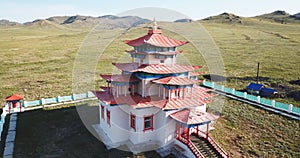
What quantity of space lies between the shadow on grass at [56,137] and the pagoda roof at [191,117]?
3.09 m

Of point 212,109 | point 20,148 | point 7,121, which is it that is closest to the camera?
point 20,148

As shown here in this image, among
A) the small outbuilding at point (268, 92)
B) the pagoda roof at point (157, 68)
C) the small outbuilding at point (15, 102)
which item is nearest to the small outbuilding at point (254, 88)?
the small outbuilding at point (268, 92)

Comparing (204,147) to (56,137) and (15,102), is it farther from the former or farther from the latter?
(15,102)

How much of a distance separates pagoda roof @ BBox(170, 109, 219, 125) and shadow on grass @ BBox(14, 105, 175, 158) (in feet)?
10.1

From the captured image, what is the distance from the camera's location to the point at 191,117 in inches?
653

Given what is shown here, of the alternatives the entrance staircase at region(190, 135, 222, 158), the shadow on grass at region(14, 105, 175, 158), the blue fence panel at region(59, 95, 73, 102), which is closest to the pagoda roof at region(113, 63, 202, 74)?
the entrance staircase at region(190, 135, 222, 158)

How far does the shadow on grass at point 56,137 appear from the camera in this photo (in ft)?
57.7

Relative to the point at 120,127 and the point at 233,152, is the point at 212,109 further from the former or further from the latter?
the point at 120,127

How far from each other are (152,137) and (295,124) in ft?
39.3

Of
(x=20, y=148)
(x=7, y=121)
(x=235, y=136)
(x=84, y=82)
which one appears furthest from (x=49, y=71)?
(x=235, y=136)

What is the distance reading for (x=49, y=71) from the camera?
4656 cm

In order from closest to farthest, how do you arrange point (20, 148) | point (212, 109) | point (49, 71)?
point (20, 148), point (212, 109), point (49, 71)

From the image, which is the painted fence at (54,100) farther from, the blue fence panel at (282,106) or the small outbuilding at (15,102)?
the blue fence panel at (282,106)

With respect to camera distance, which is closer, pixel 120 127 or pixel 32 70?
pixel 120 127
